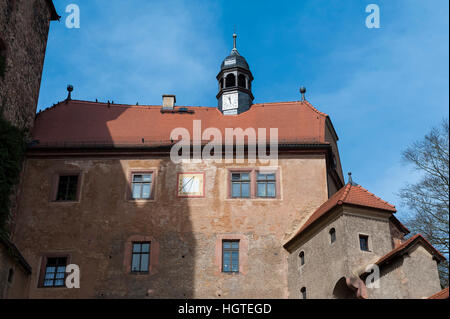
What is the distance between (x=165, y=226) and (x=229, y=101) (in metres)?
7.38

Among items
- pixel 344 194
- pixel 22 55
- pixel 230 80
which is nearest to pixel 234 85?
pixel 230 80

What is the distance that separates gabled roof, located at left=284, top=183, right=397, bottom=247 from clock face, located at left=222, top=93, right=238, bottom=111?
7.58m

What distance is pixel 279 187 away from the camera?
81.6 ft

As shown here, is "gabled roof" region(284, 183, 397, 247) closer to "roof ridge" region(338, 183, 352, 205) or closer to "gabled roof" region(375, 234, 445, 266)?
"roof ridge" region(338, 183, 352, 205)

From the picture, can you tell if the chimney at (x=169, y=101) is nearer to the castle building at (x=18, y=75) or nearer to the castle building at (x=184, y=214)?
the castle building at (x=184, y=214)

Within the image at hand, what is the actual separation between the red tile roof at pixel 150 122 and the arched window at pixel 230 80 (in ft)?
6.15

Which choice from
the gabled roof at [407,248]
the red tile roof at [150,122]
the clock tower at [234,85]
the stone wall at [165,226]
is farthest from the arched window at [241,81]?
the gabled roof at [407,248]

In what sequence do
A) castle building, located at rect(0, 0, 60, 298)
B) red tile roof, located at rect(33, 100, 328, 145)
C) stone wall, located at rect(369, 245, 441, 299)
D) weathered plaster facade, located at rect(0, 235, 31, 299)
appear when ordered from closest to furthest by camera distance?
stone wall, located at rect(369, 245, 441, 299) < weathered plaster facade, located at rect(0, 235, 31, 299) < castle building, located at rect(0, 0, 60, 298) < red tile roof, located at rect(33, 100, 328, 145)

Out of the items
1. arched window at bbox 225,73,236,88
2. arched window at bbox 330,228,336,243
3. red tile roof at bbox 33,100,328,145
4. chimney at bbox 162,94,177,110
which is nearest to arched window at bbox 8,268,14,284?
red tile roof at bbox 33,100,328,145

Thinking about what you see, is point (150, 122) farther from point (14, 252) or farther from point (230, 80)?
point (14, 252)

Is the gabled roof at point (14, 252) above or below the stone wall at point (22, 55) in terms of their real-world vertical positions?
below

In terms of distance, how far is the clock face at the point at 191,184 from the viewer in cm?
2489

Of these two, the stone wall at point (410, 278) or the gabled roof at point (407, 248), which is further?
the gabled roof at point (407, 248)

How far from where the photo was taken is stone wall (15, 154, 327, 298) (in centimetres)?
2317
